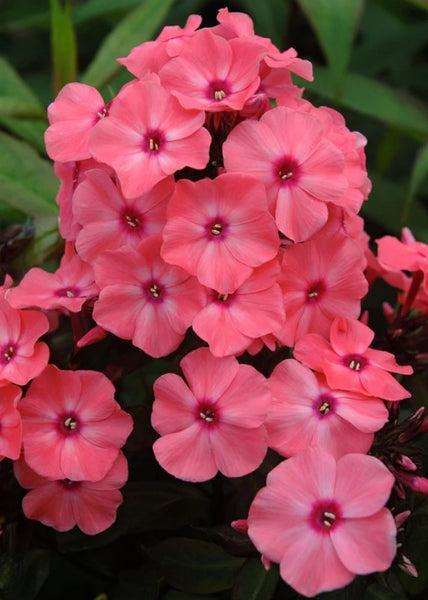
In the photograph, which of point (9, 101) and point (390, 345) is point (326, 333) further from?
point (9, 101)

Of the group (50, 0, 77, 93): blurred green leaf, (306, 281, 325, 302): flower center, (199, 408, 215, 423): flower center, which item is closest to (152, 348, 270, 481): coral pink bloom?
A: (199, 408, 215, 423): flower center

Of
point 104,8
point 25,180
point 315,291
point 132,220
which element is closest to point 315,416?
point 315,291

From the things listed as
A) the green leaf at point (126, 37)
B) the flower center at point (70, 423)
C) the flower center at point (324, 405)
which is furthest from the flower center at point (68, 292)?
the green leaf at point (126, 37)

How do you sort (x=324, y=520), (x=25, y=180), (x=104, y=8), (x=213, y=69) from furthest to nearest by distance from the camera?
(x=104, y=8) < (x=25, y=180) < (x=213, y=69) < (x=324, y=520)

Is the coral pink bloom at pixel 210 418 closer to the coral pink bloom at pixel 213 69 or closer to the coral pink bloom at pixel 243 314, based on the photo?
the coral pink bloom at pixel 243 314

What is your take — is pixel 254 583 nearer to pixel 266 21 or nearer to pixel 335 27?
pixel 335 27

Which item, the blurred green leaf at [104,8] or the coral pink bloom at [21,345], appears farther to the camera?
the blurred green leaf at [104,8]
